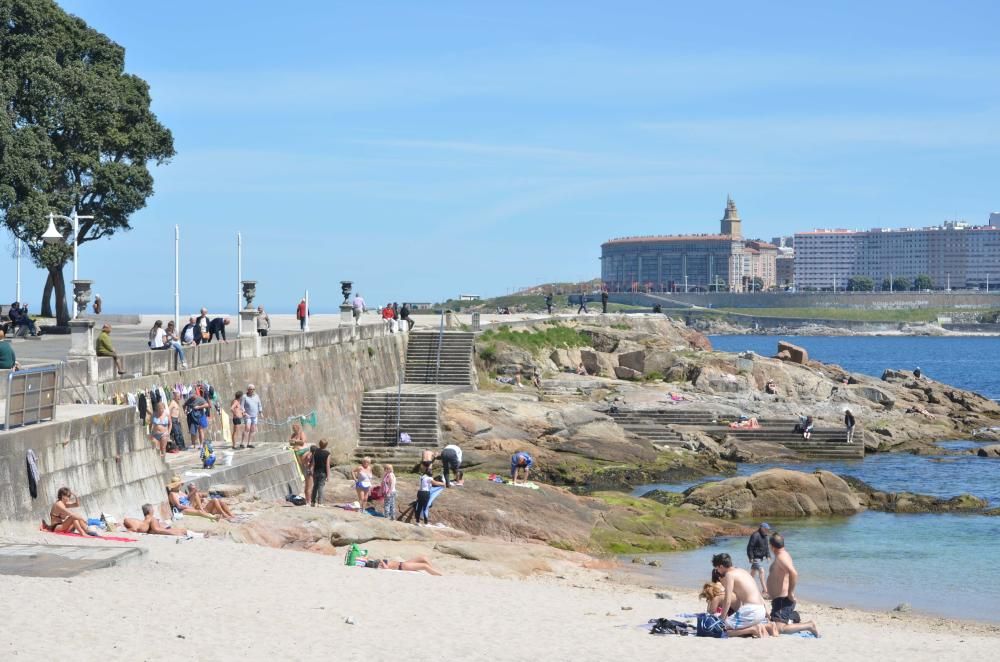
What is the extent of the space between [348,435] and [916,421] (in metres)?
25.9

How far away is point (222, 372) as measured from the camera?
97.0ft

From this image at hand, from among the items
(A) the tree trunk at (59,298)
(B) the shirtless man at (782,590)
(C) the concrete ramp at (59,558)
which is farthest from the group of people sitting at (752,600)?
(A) the tree trunk at (59,298)

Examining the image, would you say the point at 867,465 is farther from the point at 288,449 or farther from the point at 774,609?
the point at 774,609

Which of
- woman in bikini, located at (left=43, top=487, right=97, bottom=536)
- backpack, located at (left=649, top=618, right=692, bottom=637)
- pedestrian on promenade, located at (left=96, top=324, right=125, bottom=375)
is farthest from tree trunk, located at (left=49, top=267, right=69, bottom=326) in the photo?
backpack, located at (left=649, top=618, right=692, bottom=637)

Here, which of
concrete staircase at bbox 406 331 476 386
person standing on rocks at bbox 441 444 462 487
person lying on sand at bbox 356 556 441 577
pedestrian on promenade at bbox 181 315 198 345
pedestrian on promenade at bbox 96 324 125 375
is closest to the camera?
person lying on sand at bbox 356 556 441 577

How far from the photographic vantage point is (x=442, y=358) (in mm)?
45375

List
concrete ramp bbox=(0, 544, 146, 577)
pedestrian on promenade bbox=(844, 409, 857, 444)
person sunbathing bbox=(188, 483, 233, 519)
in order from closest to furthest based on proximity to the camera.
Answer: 1. concrete ramp bbox=(0, 544, 146, 577)
2. person sunbathing bbox=(188, 483, 233, 519)
3. pedestrian on promenade bbox=(844, 409, 857, 444)

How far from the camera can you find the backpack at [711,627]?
15.6 m

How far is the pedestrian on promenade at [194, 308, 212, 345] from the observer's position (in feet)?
102

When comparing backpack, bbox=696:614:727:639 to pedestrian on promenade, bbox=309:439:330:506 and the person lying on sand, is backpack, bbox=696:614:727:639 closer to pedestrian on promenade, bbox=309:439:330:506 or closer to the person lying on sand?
the person lying on sand

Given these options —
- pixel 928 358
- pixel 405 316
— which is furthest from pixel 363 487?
pixel 928 358

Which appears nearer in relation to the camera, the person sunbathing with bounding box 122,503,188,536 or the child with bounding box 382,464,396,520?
the person sunbathing with bounding box 122,503,188,536

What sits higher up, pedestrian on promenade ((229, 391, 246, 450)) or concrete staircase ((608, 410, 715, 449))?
pedestrian on promenade ((229, 391, 246, 450))

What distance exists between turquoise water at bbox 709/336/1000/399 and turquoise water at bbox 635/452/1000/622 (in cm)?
5116
